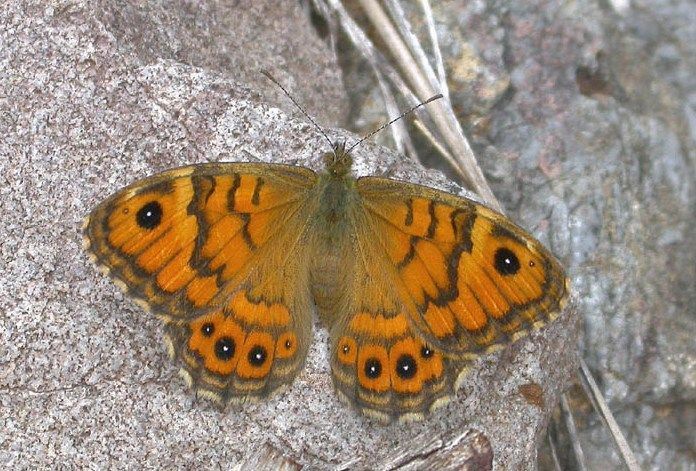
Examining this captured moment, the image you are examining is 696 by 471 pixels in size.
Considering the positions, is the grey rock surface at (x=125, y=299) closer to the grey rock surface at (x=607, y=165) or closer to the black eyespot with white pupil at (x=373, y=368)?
the black eyespot with white pupil at (x=373, y=368)

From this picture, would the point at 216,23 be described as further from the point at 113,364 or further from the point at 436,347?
the point at 436,347

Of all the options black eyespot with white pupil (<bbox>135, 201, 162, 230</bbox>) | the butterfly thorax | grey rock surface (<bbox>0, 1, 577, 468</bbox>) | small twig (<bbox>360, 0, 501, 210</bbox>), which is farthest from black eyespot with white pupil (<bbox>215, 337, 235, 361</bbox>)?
small twig (<bbox>360, 0, 501, 210</bbox>)

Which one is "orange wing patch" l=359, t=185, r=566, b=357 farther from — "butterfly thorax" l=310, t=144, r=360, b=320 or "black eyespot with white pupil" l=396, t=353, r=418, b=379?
"butterfly thorax" l=310, t=144, r=360, b=320

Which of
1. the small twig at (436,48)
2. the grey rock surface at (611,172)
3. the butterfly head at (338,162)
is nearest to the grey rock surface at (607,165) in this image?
the grey rock surface at (611,172)

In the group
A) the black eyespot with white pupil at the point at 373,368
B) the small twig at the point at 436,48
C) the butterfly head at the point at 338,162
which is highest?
the small twig at the point at 436,48

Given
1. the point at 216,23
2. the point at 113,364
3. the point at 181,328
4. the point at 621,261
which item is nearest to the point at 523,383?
the point at 621,261

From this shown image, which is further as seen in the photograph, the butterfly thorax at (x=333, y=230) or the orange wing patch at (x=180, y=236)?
the butterfly thorax at (x=333, y=230)

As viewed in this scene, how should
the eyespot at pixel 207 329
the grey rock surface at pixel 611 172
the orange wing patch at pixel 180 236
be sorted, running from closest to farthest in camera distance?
the orange wing patch at pixel 180 236, the eyespot at pixel 207 329, the grey rock surface at pixel 611 172

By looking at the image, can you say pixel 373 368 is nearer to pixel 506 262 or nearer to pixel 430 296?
pixel 430 296
